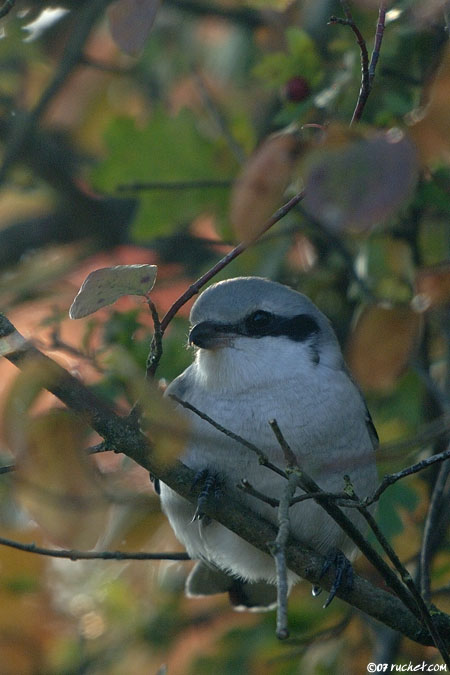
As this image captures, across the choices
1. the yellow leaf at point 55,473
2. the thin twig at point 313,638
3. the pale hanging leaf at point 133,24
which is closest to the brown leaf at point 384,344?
the yellow leaf at point 55,473

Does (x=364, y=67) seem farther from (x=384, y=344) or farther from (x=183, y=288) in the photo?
(x=183, y=288)

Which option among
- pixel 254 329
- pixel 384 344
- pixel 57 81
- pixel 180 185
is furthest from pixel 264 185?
pixel 57 81

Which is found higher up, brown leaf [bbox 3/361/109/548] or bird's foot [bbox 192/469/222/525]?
brown leaf [bbox 3/361/109/548]

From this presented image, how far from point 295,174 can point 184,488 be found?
0.89 meters

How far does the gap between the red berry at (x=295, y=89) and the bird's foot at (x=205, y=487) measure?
1.47 meters

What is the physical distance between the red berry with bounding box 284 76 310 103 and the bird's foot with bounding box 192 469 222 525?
57.7 inches

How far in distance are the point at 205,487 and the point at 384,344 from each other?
0.67 metres

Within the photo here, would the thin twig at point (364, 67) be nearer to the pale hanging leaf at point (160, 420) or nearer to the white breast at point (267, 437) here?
the pale hanging leaf at point (160, 420)

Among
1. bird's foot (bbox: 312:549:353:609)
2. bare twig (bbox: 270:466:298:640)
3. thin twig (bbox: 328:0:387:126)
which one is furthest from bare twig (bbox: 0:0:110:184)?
bare twig (bbox: 270:466:298:640)

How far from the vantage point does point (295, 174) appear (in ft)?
6.93

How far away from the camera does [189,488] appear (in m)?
2.44

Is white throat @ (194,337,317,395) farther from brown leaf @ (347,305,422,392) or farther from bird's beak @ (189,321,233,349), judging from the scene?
brown leaf @ (347,305,422,392)

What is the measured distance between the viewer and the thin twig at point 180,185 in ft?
12.4

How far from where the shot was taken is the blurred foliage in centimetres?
236
